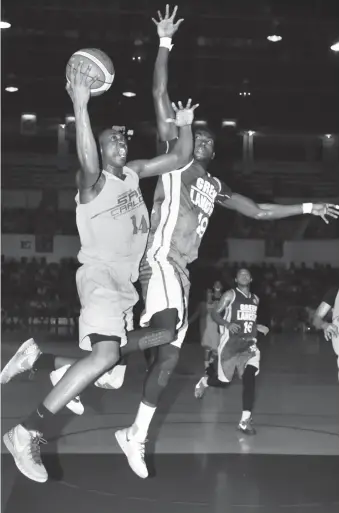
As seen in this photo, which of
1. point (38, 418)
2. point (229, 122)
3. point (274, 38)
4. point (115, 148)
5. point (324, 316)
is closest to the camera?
point (38, 418)

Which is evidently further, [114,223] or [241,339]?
[241,339]

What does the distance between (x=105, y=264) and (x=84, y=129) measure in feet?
2.69

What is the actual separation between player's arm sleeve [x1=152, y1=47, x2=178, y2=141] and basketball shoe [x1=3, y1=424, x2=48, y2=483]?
76.1 inches

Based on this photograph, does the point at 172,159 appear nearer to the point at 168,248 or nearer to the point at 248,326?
the point at 168,248

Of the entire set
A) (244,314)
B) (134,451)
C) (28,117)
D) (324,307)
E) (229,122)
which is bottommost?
(134,451)

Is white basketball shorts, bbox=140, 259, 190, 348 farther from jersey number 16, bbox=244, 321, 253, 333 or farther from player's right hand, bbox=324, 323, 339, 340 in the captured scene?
jersey number 16, bbox=244, 321, 253, 333

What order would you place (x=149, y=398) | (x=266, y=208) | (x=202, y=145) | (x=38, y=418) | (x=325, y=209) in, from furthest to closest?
(x=266, y=208) → (x=325, y=209) → (x=202, y=145) → (x=149, y=398) → (x=38, y=418)

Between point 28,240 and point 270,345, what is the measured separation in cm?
702

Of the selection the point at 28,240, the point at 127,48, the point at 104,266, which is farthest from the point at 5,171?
the point at 104,266

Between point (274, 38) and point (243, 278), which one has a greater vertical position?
point (274, 38)

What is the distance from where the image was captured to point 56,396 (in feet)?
15.3

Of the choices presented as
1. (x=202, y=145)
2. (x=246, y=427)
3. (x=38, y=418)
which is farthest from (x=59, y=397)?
(x=246, y=427)

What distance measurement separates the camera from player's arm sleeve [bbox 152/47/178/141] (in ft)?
16.2

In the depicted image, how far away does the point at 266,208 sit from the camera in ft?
18.2
